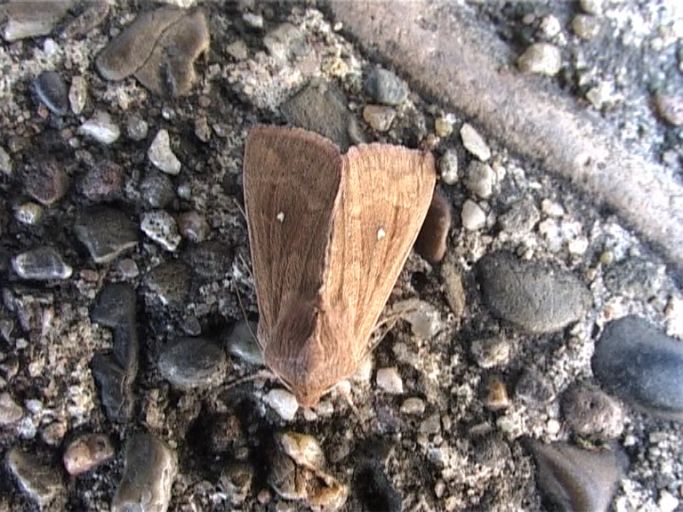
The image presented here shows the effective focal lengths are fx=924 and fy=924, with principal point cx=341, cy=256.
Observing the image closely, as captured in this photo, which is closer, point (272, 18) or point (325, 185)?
point (325, 185)

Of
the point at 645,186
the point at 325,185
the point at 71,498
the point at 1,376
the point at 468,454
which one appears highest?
the point at 645,186

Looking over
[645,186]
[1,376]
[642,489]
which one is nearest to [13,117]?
[1,376]

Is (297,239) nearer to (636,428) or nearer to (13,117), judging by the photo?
→ (13,117)

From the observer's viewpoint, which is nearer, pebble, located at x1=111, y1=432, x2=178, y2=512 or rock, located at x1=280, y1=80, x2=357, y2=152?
pebble, located at x1=111, y1=432, x2=178, y2=512

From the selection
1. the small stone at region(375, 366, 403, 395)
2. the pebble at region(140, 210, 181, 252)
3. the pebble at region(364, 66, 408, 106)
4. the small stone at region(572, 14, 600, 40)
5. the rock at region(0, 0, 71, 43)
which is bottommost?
the small stone at region(375, 366, 403, 395)

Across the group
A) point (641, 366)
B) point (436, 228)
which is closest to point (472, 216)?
point (436, 228)

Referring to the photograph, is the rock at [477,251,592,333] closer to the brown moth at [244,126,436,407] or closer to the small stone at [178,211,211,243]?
the brown moth at [244,126,436,407]

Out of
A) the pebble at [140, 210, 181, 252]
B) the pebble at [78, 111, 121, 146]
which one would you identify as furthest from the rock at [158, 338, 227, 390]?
the pebble at [78, 111, 121, 146]
